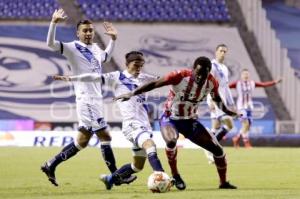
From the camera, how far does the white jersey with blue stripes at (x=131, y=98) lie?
11.2m

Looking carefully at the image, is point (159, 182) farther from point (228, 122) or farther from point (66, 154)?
point (228, 122)

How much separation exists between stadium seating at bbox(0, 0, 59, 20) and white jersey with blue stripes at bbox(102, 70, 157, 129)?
2208cm

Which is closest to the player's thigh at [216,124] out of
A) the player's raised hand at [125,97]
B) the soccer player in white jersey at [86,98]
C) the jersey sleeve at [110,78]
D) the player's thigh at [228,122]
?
the player's thigh at [228,122]

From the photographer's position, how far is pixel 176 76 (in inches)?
431

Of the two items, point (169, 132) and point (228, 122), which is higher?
point (169, 132)

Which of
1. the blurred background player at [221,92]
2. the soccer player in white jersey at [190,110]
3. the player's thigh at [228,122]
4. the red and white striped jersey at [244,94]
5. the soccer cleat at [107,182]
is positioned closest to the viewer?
the soccer player in white jersey at [190,110]

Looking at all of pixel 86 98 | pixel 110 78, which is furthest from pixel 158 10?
pixel 110 78

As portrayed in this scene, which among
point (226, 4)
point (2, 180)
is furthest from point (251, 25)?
point (2, 180)

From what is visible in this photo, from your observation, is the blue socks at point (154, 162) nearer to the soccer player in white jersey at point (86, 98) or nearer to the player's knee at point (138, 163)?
the player's knee at point (138, 163)

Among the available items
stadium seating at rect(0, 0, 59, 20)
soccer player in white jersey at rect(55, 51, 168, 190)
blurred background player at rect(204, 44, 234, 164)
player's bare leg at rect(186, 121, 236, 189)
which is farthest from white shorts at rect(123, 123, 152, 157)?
stadium seating at rect(0, 0, 59, 20)

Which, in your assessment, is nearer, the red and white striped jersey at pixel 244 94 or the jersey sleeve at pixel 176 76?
the jersey sleeve at pixel 176 76

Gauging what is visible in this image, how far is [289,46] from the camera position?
32781mm

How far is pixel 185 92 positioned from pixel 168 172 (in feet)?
13.6

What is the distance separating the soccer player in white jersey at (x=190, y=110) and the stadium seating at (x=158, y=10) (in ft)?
71.1
